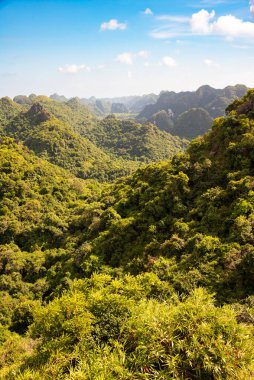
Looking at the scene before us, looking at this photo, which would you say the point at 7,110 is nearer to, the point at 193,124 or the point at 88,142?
the point at 88,142

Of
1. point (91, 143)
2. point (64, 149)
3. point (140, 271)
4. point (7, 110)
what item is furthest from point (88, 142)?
point (140, 271)

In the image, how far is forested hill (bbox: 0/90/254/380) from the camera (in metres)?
11.0

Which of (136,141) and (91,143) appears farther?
(136,141)

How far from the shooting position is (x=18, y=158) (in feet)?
187

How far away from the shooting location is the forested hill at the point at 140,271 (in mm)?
11008

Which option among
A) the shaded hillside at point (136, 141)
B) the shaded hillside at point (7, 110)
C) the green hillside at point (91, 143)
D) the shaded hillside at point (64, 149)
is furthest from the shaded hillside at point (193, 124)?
the shaded hillside at point (7, 110)

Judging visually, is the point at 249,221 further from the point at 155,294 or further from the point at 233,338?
the point at 233,338

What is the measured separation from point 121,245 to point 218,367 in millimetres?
20072

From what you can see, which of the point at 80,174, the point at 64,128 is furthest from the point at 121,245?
the point at 64,128

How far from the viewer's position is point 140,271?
81.0 ft

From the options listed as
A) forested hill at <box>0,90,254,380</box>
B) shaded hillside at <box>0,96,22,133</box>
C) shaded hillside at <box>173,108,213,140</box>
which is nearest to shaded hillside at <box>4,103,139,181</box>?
forested hill at <box>0,90,254,380</box>

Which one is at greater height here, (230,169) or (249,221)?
(230,169)

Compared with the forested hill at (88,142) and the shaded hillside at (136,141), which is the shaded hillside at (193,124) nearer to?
the forested hill at (88,142)

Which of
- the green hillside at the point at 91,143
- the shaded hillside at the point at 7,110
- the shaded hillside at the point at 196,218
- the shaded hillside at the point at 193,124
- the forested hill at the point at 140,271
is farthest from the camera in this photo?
the shaded hillside at the point at 193,124
